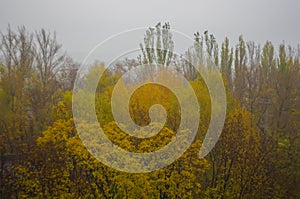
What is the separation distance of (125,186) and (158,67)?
8.52 metres

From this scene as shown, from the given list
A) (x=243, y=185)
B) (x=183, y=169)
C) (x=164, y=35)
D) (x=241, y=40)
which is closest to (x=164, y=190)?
(x=183, y=169)

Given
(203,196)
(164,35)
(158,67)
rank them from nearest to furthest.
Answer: (203,196)
(158,67)
(164,35)

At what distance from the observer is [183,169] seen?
32.4 feet

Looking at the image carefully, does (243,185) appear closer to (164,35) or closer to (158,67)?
(158,67)

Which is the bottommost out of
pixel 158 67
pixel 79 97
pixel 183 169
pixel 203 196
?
pixel 203 196

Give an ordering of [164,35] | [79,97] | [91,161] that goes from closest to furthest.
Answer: [91,161] < [79,97] < [164,35]

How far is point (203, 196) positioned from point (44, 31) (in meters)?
19.8

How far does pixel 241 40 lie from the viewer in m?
25.3

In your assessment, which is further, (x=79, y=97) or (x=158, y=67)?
(x=158, y=67)

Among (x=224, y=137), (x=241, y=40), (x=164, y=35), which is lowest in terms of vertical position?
(x=224, y=137)

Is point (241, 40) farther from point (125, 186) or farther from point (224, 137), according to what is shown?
point (125, 186)

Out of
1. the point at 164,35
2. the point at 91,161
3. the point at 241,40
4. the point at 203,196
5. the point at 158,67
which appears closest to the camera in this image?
the point at 91,161

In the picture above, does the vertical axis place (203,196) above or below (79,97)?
below

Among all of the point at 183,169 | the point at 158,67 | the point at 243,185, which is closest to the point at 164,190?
the point at 183,169
